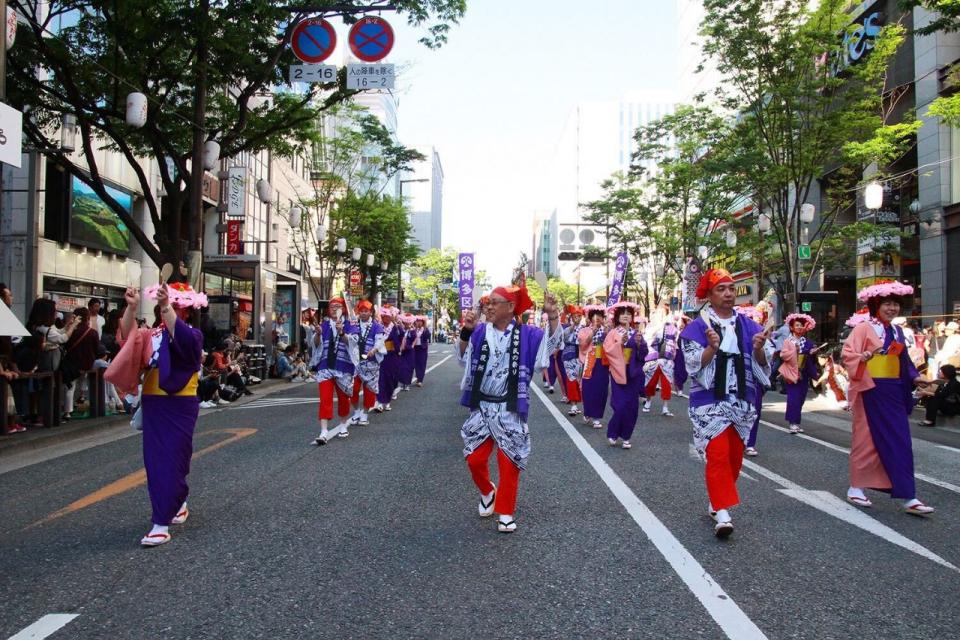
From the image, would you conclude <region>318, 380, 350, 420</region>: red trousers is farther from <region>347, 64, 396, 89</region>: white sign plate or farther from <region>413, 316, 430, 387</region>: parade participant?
<region>413, 316, 430, 387</region>: parade participant

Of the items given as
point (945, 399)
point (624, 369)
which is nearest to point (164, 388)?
point (624, 369)

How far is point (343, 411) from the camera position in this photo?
10.1 metres

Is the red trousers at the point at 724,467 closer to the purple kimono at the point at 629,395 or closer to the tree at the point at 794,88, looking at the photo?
the purple kimono at the point at 629,395

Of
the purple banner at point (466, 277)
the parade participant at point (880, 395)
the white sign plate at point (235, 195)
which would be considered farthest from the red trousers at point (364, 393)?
the purple banner at point (466, 277)

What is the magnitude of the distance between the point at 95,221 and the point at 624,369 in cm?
1779

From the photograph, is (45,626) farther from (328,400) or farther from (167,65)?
(167,65)

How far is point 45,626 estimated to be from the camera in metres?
3.42

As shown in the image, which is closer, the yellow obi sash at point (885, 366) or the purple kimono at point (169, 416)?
the purple kimono at point (169, 416)

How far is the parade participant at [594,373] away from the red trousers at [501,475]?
18.7 ft

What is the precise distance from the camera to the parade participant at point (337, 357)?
32.6 ft

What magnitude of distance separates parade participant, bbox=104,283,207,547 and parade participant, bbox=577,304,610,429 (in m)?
6.84

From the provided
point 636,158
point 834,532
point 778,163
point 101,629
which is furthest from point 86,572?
point 636,158

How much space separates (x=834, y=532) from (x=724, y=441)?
97cm

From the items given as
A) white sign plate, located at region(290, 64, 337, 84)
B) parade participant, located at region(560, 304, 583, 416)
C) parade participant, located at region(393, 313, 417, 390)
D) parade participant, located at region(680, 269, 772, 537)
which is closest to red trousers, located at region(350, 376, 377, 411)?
parade participant, located at region(560, 304, 583, 416)
